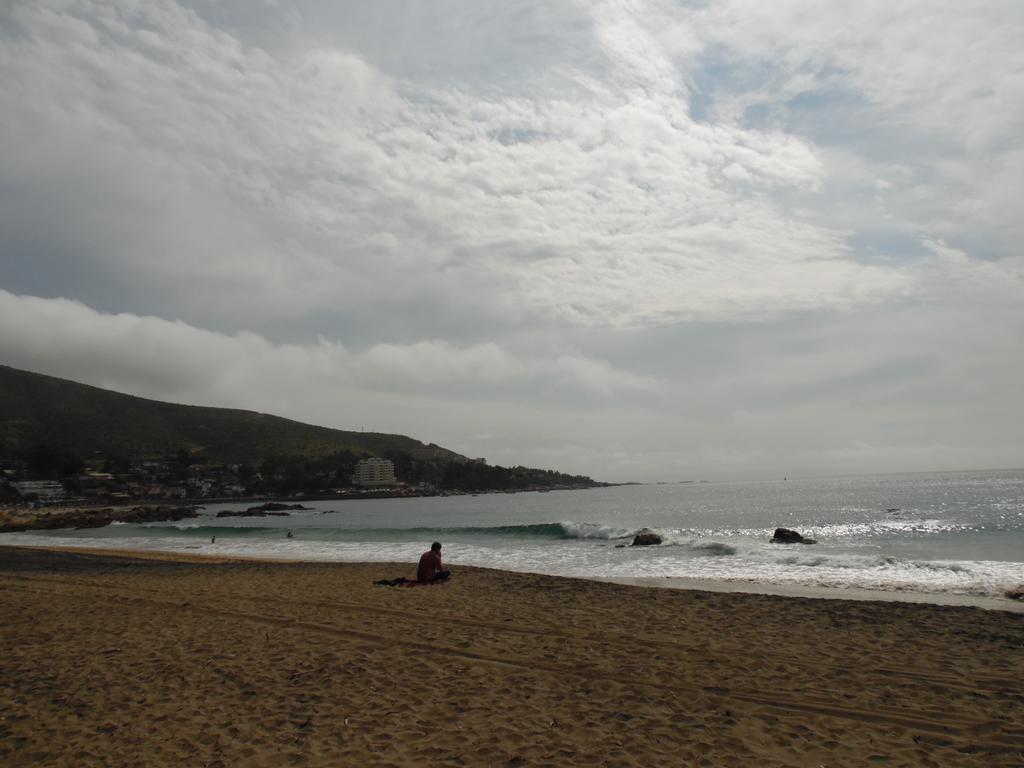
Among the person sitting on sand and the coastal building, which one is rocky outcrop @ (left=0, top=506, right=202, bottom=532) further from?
the coastal building

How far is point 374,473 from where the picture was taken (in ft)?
565

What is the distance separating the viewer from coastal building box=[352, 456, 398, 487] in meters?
166

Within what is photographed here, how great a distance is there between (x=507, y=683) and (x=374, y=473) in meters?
170

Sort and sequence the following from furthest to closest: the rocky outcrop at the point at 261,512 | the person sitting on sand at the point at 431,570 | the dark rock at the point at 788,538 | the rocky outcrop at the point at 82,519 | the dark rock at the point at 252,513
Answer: the rocky outcrop at the point at 261,512
the dark rock at the point at 252,513
the rocky outcrop at the point at 82,519
the dark rock at the point at 788,538
the person sitting on sand at the point at 431,570

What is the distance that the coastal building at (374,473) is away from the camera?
544 feet

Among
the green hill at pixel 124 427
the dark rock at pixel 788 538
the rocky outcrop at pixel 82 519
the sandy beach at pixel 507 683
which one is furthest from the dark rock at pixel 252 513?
the sandy beach at pixel 507 683

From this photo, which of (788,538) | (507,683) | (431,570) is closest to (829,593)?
(431,570)

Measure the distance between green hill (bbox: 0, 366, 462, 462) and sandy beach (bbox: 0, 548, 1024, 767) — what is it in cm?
13521

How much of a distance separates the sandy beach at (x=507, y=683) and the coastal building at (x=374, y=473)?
15595cm

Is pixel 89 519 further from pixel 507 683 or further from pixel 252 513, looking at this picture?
pixel 507 683

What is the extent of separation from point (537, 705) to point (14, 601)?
1253cm

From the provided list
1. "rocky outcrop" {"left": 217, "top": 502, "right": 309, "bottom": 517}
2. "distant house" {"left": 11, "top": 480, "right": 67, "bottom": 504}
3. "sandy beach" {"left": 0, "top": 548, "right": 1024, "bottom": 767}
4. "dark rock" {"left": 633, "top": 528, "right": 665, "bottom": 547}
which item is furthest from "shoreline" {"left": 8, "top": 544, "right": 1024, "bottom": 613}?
"distant house" {"left": 11, "top": 480, "right": 67, "bottom": 504}

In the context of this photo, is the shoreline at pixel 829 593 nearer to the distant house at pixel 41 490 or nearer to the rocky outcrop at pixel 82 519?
the rocky outcrop at pixel 82 519

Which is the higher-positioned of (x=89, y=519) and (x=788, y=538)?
(x=788, y=538)
